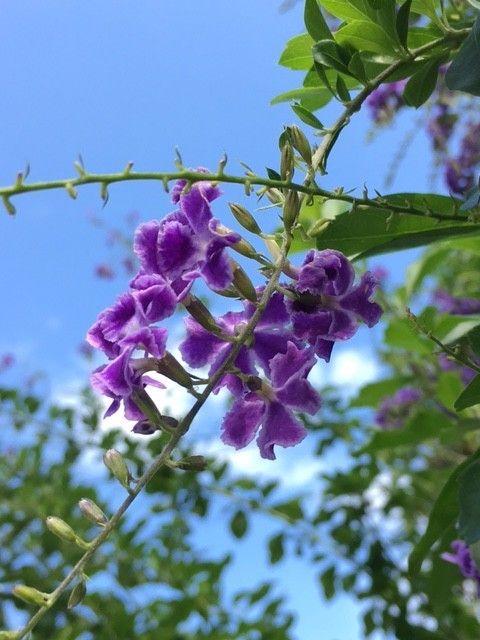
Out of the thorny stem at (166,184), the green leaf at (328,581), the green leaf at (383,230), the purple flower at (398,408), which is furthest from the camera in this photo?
the purple flower at (398,408)

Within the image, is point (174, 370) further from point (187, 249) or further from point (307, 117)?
point (307, 117)

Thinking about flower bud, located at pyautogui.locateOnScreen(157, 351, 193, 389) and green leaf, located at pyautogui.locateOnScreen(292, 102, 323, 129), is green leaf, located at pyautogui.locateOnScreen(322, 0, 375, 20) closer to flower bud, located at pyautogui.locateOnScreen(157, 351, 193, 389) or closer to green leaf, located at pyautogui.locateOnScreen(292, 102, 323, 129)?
green leaf, located at pyautogui.locateOnScreen(292, 102, 323, 129)

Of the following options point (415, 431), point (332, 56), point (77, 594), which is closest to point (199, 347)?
point (77, 594)

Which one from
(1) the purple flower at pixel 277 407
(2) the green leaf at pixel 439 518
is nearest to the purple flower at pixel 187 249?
(1) the purple flower at pixel 277 407

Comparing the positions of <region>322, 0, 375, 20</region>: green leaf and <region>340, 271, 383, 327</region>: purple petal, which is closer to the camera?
<region>340, 271, 383, 327</region>: purple petal

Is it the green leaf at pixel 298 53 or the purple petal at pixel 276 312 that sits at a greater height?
the green leaf at pixel 298 53

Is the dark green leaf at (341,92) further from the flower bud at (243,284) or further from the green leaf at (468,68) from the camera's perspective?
the flower bud at (243,284)

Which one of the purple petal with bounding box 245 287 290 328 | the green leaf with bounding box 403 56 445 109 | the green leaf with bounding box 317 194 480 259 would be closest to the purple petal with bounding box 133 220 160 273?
the purple petal with bounding box 245 287 290 328
